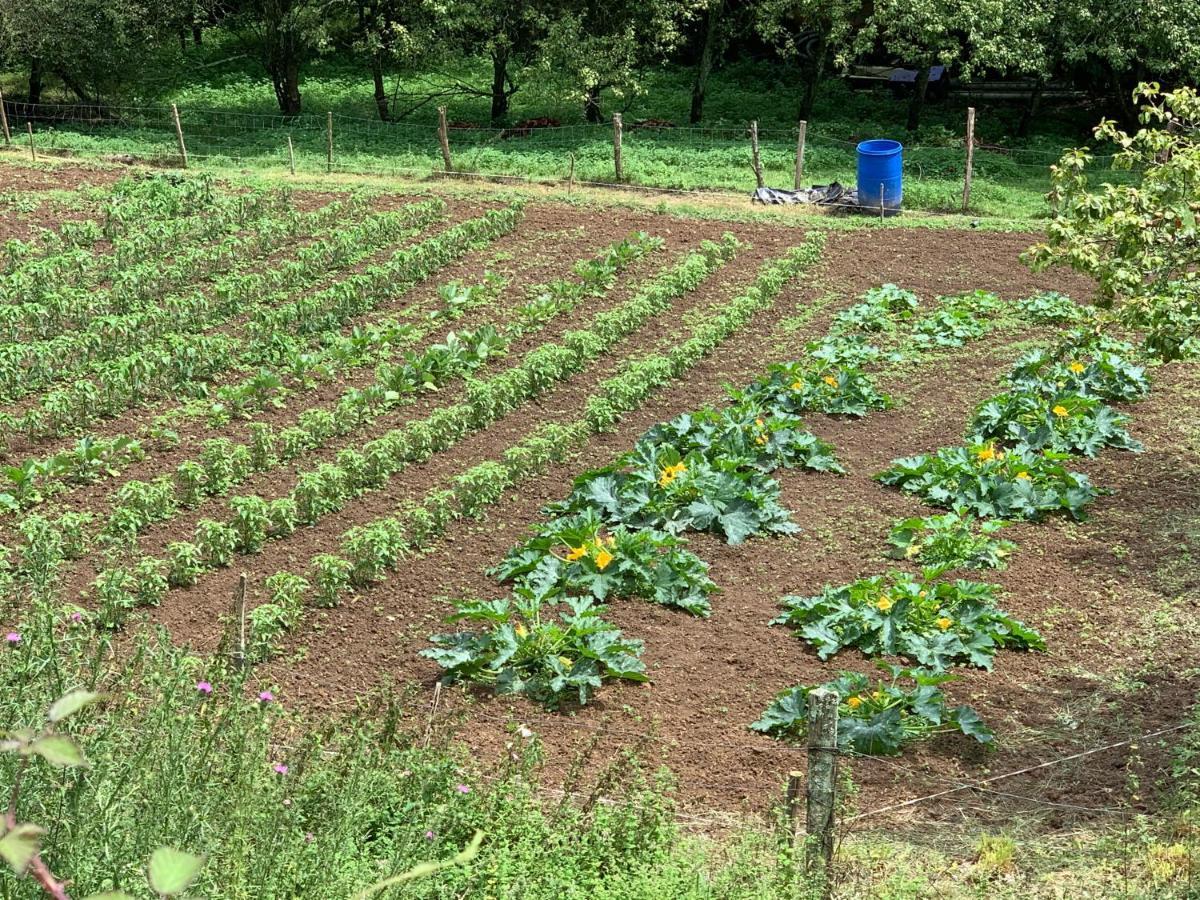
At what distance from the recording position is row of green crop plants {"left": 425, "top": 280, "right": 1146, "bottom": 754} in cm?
796

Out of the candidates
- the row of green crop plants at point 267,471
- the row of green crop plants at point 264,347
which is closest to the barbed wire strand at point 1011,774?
the row of green crop plants at point 267,471

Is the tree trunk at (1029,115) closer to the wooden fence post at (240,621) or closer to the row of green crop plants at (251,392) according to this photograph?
the row of green crop plants at (251,392)

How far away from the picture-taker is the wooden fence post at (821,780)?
585cm

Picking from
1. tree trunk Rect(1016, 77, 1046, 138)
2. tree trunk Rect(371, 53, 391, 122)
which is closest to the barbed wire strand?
tree trunk Rect(1016, 77, 1046, 138)

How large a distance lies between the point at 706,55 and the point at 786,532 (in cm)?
1856

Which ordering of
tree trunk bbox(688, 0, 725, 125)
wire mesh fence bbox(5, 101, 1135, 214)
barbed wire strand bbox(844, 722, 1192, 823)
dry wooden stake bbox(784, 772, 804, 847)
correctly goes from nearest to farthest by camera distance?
dry wooden stake bbox(784, 772, 804, 847), barbed wire strand bbox(844, 722, 1192, 823), wire mesh fence bbox(5, 101, 1135, 214), tree trunk bbox(688, 0, 725, 125)

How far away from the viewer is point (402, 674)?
8.28m

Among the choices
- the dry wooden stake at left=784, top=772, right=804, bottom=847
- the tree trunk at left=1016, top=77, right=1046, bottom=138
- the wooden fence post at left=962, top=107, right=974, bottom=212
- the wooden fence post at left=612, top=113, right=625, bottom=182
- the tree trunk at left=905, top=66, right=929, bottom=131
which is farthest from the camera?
the tree trunk at left=1016, top=77, right=1046, bottom=138

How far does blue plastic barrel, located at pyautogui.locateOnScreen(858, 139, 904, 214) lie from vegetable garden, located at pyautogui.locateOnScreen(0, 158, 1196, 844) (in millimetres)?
2087

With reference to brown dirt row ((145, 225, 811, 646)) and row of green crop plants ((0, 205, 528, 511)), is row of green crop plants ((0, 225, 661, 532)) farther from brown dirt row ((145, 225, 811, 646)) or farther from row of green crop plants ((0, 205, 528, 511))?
brown dirt row ((145, 225, 811, 646))

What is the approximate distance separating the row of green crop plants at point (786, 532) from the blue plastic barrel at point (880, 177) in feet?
21.2

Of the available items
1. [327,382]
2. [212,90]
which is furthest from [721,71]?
[327,382]

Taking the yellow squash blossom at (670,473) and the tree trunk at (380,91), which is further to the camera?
the tree trunk at (380,91)

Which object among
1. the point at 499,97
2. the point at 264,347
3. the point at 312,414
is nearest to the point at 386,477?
the point at 312,414
